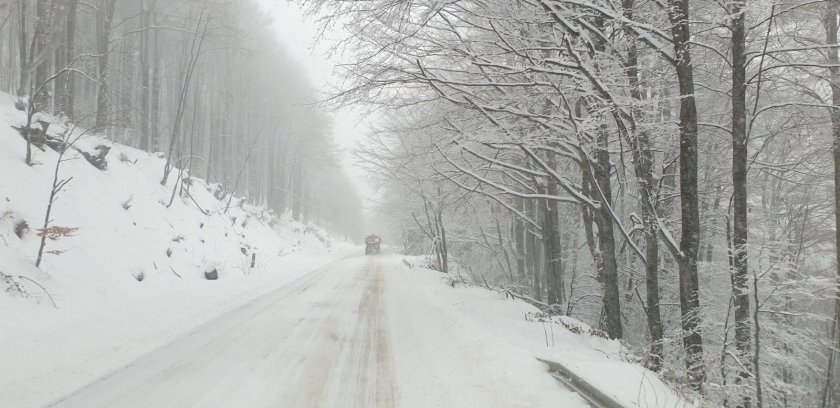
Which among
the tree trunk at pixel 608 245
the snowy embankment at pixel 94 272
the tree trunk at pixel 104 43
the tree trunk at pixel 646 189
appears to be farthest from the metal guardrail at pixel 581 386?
the tree trunk at pixel 104 43

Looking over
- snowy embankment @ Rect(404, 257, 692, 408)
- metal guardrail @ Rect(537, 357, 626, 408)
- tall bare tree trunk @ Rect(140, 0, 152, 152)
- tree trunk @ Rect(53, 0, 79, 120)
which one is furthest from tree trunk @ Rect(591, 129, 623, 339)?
tall bare tree trunk @ Rect(140, 0, 152, 152)

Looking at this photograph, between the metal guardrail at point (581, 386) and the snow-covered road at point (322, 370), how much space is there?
0.28 feet

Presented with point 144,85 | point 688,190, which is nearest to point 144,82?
point 144,85

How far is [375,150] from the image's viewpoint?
11836 millimetres

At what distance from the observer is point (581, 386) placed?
145 inches

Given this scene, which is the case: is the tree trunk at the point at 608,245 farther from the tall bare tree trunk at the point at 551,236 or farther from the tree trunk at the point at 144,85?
the tree trunk at the point at 144,85

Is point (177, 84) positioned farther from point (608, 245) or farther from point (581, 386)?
point (581, 386)

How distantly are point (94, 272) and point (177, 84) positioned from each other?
21521 mm

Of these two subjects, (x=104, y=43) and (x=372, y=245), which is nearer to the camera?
(x=104, y=43)

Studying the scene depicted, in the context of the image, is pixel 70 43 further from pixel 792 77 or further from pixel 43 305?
pixel 792 77

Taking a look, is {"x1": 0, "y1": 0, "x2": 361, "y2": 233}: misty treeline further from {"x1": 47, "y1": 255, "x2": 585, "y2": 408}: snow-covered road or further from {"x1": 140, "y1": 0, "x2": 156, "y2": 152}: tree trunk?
{"x1": 47, "y1": 255, "x2": 585, "y2": 408}: snow-covered road

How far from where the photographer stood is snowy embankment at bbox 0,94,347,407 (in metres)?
4.71

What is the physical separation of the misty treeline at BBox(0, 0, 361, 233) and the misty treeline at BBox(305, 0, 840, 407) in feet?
8.23

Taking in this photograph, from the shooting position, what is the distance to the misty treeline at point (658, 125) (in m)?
4.94
